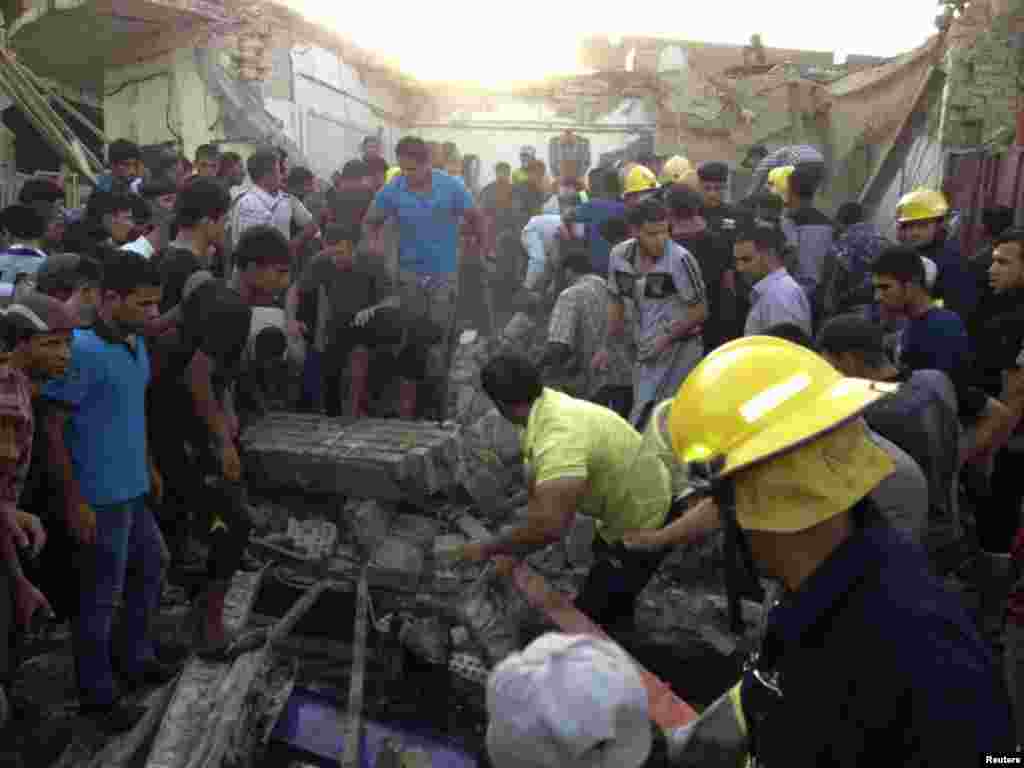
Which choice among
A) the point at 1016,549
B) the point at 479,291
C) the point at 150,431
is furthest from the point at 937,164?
the point at 150,431

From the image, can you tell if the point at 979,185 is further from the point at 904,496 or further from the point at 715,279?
the point at 904,496

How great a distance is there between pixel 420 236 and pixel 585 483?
11.2 feet

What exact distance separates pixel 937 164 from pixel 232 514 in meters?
7.98

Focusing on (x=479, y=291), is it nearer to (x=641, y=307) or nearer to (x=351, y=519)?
(x=641, y=307)

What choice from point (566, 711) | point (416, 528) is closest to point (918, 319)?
point (416, 528)

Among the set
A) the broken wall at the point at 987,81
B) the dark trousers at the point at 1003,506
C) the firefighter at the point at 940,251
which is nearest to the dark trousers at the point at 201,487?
the dark trousers at the point at 1003,506

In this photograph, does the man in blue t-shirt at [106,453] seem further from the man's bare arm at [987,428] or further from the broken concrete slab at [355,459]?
the man's bare arm at [987,428]

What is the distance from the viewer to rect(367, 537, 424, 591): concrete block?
4.66 meters

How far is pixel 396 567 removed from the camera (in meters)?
4.70

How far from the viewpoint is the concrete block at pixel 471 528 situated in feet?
16.6

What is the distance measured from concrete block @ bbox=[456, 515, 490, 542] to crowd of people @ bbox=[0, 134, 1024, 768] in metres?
Answer: 1.00

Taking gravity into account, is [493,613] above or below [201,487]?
below

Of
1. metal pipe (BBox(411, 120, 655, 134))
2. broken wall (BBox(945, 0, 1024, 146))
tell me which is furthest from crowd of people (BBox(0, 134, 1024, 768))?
metal pipe (BBox(411, 120, 655, 134))

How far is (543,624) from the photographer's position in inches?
159
